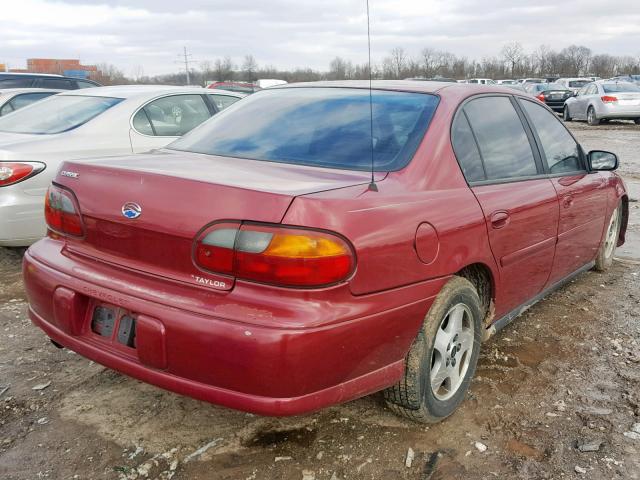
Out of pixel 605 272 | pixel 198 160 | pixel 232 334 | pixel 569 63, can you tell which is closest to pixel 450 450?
pixel 232 334

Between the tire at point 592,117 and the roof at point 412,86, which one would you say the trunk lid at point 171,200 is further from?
the tire at point 592,117

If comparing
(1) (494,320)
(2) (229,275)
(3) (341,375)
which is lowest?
(1) (494,320)

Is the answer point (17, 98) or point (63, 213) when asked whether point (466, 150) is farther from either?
point (17, 98)

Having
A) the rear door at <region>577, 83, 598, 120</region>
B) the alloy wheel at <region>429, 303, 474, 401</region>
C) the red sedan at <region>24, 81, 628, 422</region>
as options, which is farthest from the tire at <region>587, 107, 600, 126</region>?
the alloy wheel at <region>429, 303, 474, 401</region>

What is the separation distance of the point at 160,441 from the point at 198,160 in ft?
4.00

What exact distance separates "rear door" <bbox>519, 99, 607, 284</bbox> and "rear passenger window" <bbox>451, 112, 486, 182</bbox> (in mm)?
838

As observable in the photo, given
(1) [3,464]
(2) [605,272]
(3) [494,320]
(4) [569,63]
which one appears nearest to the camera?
(1) [3,464]

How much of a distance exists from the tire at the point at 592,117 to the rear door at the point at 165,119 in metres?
17.4

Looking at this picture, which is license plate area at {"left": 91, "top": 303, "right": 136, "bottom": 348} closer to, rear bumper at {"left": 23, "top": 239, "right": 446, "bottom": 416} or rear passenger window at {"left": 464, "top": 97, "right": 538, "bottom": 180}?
rear bumper at {"left": 23, "top": 239, "right": 446, "bottom": 416}

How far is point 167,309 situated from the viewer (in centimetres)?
215

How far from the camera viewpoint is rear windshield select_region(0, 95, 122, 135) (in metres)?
5.43

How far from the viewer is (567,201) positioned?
3676mm

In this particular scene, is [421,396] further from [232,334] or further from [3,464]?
[3,464]

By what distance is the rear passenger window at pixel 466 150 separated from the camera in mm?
A: 2824
